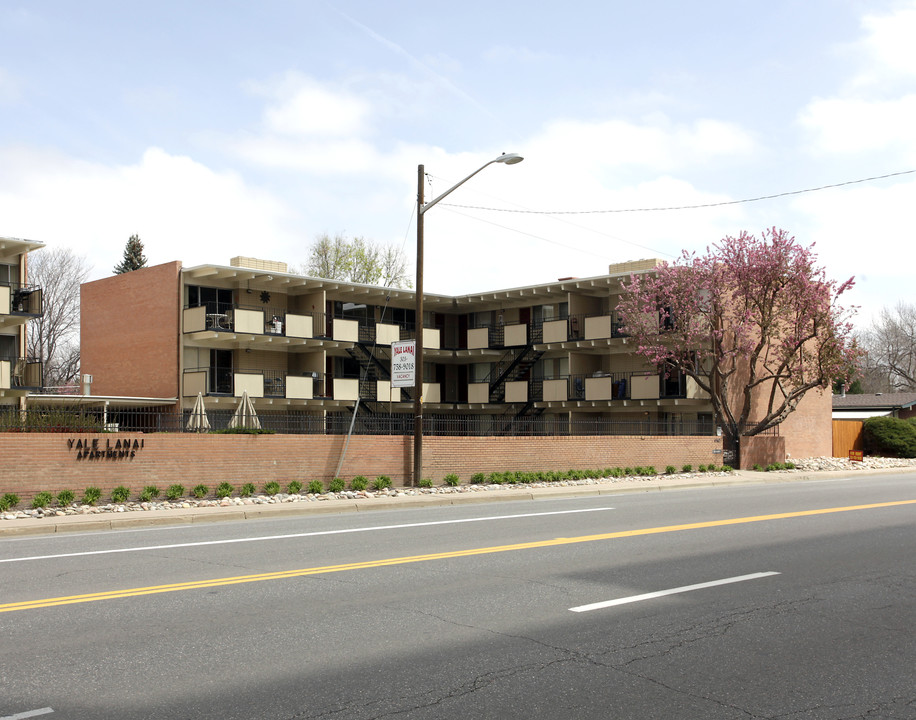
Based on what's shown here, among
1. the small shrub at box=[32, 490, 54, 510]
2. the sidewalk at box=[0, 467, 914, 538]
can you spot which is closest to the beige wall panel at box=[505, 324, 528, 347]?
the sidewalk at box=[0, 467, 914, 538]

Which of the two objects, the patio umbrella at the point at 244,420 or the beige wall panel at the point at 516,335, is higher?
the beige wall panel at the point at 516,335

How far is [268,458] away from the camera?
72.4 feet

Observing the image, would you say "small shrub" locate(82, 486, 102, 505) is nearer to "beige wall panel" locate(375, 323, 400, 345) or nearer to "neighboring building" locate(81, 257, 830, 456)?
"neighboring building" locate(81, 257, 830, 456)

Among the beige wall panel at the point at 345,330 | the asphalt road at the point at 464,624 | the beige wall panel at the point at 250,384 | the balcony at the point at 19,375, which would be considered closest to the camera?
the asphalt road at the point at 464,624

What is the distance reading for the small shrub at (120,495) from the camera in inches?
745

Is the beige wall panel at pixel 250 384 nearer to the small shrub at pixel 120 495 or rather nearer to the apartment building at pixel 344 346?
the apartment building at pixel 344 346

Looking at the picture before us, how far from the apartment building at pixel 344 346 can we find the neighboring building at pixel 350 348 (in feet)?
0.22

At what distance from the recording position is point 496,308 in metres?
46.6

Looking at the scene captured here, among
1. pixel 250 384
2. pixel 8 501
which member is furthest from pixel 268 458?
pixel 250 384

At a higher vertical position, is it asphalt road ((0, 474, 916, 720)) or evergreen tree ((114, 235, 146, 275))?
evergreen tree ((114, 235, 146, 275))

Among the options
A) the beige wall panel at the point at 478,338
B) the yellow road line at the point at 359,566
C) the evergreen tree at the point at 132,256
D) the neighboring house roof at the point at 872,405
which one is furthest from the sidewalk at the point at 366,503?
the evergreen tree at the point at 132,256

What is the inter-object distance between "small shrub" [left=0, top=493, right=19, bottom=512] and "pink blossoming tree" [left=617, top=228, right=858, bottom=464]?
23234 mm

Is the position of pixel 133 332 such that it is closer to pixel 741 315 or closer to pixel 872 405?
pixel 741 315

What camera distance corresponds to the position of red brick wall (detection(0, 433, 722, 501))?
745 inches
